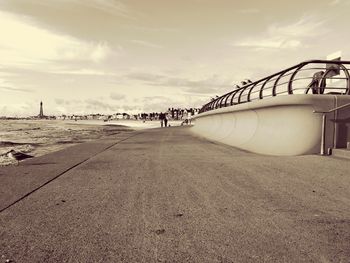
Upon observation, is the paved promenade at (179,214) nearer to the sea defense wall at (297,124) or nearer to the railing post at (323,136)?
the railing post at (323,136)

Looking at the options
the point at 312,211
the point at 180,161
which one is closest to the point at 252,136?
the point at 180,161

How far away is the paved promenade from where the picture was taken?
3.32 meters

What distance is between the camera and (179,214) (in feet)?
15.0

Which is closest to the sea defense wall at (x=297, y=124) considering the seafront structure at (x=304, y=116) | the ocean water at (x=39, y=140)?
the seafront structure at (x=304, y=116)

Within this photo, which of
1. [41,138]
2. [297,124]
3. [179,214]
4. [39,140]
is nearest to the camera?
[179,214]

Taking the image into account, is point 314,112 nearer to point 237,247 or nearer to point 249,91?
point 249,91

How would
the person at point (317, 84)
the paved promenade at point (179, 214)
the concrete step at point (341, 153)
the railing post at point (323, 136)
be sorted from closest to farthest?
the paved promenade at point (179, 214), the concrete step at point (341, 153), the railing post at point (323, 136), the person at point (317, 84)

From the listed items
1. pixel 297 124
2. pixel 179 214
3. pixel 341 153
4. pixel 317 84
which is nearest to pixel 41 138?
pixel 317 84

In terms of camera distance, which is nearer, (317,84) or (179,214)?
(179,214)

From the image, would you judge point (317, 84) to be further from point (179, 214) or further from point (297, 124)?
point (179, 214)

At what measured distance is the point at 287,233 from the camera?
3811mm

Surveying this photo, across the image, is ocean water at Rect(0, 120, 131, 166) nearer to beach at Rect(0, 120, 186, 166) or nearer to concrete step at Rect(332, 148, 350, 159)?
beach at Rect(0, 120, 186, 166)

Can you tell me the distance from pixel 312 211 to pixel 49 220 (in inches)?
141

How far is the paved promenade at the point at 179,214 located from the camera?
10.9ft
